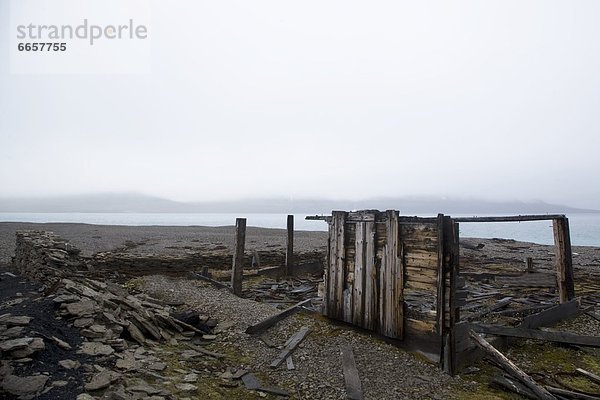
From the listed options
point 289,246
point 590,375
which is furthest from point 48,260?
point 590,375

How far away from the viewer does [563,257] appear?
37.7 ft

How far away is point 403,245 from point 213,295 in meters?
7.48

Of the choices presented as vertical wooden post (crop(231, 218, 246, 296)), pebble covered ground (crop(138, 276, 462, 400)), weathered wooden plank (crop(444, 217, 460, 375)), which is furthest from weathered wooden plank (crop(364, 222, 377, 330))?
vertical wooden post (crop(231, 218, 246, 296))

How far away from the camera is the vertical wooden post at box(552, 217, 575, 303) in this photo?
11.4 m

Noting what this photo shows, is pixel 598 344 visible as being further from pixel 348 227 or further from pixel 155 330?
pixel 155 330

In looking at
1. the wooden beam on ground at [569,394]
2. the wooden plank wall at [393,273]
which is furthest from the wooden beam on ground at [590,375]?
the wooden plank wall at [393,273]

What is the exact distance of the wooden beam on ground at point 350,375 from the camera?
21.3ft

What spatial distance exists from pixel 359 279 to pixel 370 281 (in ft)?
1.24

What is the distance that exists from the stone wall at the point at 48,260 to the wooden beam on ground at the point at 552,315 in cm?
1389

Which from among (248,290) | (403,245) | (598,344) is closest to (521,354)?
(598,344)

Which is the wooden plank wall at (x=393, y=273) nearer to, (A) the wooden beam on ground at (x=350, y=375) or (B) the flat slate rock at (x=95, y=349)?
(A) the wooden beam on ground at (x=350, y=375)

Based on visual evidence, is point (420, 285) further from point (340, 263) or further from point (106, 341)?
point (106, 341)

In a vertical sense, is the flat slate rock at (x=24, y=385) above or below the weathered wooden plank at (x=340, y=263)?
below

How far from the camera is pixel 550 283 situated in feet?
50.5
